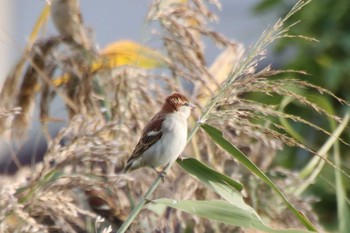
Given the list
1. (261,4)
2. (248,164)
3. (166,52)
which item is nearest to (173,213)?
(166,52)

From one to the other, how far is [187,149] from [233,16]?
379cm

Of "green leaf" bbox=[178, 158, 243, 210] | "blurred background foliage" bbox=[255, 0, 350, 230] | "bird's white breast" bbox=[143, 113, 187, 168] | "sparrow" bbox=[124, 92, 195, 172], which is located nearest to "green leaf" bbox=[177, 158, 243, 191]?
"green leaf" bbox=[178, 158, 243, 210]

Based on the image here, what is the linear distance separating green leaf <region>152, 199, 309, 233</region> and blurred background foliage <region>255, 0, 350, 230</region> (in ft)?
6.07

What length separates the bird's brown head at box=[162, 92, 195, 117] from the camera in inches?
88.1

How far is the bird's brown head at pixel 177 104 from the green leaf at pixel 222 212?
541 mm

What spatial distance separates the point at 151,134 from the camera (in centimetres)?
227

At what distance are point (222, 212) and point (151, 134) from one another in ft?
1.93

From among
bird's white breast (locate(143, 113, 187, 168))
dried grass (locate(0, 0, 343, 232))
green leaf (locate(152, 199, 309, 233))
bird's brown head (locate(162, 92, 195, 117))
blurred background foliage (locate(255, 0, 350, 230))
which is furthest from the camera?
blurred background foliage (locate(255, 0, 350, 230))

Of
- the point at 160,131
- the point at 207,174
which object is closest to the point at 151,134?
the point at 160,131

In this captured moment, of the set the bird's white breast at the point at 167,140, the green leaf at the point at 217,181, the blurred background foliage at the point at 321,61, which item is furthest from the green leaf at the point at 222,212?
the blurred background foliage at the point at 321,61

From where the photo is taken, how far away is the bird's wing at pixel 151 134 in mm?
2240

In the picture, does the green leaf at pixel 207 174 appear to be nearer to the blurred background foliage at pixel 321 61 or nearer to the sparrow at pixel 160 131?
the sparrow at pixel 160 131

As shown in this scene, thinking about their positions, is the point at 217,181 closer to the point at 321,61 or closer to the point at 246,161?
the point at 246,161

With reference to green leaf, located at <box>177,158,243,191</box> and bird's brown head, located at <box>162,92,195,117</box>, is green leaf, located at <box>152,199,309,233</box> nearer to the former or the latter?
green leaf, located at <box>177,158,243,191</box>
